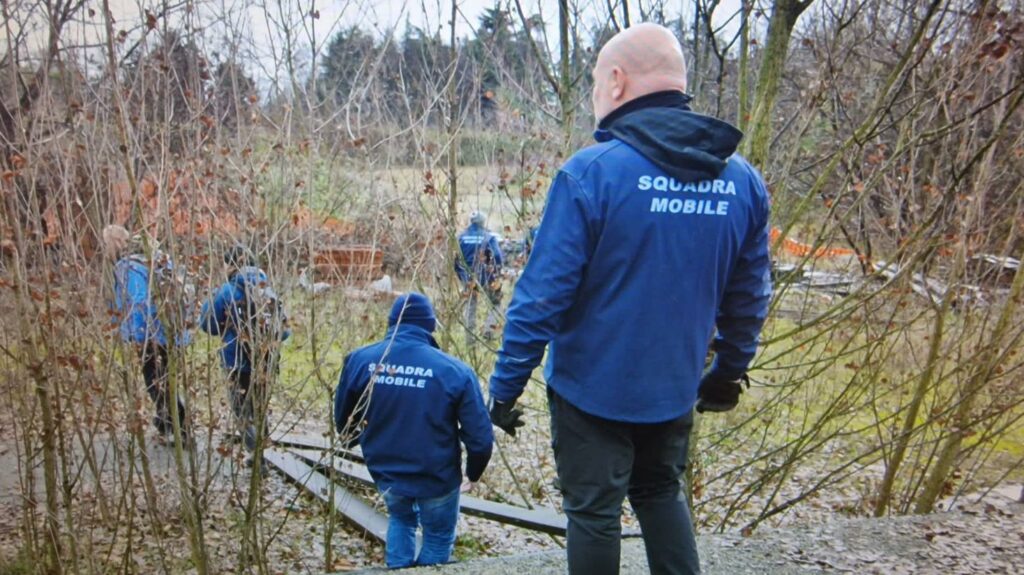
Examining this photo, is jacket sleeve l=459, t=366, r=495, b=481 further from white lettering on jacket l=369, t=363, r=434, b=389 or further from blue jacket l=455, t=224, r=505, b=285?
blue jacket l=455, t=224, r=505, b=285

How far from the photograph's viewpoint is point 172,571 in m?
4.36

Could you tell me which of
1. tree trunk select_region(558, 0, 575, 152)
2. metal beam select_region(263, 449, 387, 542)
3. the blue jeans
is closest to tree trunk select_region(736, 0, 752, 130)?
tree trunk select_region(558, 0, 575, 152)

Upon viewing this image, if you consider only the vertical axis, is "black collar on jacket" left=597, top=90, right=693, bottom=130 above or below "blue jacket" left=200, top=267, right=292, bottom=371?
A: above

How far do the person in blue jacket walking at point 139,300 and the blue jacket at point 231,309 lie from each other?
0.59 feet

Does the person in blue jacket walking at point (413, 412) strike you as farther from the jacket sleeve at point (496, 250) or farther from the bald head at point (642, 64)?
the jacket sleeve at point (496, 250)

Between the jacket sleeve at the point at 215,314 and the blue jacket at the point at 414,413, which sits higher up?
the jacket sleeve at the point at 215,314

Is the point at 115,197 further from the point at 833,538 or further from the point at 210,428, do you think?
the point at 833,538

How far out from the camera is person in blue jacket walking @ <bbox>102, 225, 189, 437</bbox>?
3.56 meters

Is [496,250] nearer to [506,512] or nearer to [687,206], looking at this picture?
[506,512]

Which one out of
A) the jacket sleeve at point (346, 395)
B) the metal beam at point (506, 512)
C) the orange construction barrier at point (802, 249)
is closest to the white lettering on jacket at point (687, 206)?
the orange construction barrier at point (802, 249)

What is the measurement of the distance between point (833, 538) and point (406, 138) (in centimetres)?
400

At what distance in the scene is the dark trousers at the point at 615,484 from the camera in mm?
2404

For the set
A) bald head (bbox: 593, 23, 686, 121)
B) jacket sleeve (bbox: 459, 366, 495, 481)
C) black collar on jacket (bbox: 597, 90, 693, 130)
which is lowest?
jacket sleeve (bbox: 459, 366, 495, 481)

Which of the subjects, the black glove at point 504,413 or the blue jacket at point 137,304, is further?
the blue jacket at point 137,304
